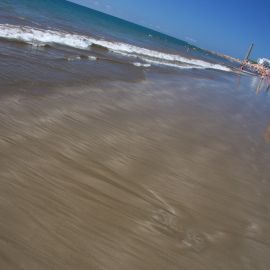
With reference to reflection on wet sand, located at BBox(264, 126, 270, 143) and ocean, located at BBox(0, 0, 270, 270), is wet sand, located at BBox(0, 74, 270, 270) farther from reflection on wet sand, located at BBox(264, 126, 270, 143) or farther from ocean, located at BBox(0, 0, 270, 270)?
reflection on wet sand, located at BBox(264, 126, 270, 143)

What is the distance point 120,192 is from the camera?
3900 millimetres

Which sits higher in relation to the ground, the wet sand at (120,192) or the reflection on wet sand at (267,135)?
the reflection on wet sand at (267,135)

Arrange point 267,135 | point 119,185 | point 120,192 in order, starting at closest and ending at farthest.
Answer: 1. point 120,192
2. point 119,185
3. point 267,135

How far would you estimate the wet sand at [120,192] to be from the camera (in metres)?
2.93

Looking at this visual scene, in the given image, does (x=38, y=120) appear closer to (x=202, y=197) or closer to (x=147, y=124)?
(x=147, y=124)

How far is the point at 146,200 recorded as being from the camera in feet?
12.7

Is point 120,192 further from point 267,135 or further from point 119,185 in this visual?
point 267,135

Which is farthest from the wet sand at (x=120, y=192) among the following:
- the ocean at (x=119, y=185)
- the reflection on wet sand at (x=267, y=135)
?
the reflection on wet sand at (x=267, y=135)

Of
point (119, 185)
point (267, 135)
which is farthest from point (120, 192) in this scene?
point (267, 135)

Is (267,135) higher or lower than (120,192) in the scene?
higher

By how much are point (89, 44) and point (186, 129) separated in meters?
12.4

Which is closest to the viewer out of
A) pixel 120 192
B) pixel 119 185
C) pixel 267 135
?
pixel 120 192

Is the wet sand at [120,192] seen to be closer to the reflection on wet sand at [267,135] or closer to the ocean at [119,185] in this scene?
the ocean at [119,185]

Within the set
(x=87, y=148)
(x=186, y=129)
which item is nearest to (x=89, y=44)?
(x=186, y=129)
